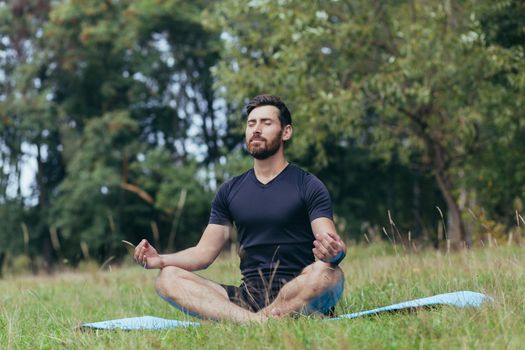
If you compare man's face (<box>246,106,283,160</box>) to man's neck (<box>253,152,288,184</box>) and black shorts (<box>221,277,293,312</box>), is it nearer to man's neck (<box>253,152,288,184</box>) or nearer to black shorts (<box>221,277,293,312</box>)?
man's neck (<box>253,152,288,184</box>)

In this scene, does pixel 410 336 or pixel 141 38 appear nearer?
pixel 410 336

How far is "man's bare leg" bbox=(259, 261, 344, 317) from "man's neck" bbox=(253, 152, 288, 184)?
0.79 m

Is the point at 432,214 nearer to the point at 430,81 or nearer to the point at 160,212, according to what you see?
the point at 160,212

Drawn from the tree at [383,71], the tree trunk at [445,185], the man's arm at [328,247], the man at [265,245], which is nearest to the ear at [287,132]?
the man at [265,245]

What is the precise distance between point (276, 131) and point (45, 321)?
2.20m

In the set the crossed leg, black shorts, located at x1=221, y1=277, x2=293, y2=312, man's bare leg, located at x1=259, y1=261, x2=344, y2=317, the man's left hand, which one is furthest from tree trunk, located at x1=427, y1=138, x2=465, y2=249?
the man's left hand

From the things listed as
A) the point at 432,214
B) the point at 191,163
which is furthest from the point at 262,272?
the point at 432,214

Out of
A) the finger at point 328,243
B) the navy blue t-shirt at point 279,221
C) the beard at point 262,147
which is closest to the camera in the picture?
the finger at point 328,243

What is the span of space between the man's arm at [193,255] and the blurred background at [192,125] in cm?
712

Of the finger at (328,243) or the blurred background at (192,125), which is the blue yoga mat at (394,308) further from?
the blurred background at (192,125)

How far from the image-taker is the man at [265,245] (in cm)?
489

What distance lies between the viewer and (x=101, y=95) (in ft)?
84.6

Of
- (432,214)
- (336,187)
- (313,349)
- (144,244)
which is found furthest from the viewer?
(432,214)

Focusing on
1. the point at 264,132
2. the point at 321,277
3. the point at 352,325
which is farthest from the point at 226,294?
the point at 352,325
